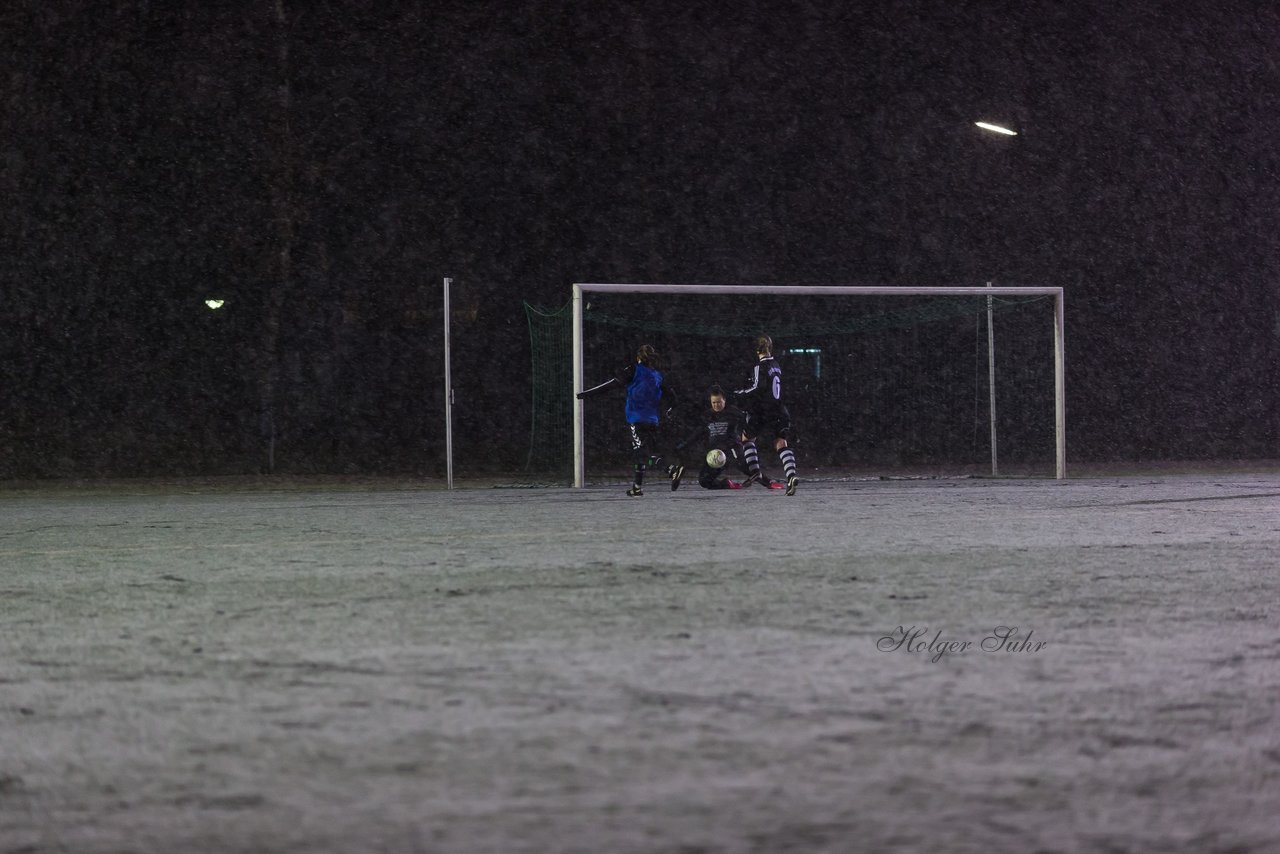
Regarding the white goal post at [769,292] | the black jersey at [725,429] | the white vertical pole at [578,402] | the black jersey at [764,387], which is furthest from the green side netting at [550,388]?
the black jersey at [764,387]

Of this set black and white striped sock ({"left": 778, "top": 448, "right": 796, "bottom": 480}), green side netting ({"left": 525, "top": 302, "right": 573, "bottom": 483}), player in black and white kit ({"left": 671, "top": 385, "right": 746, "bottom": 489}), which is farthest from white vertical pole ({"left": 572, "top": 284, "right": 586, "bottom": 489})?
black and white striped sock ({"left": 778, "top": 448, "right": 796, "bottom": 480})

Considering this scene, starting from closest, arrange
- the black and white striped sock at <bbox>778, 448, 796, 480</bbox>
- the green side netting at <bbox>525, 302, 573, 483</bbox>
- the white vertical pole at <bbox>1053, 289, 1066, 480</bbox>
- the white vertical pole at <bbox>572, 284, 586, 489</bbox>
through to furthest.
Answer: the black and white striped sock at <bbox>778, 448, 796, 480</bbox>, the white vertical pole at <bbox>572, 284, 586, 489</bbox>, the white vertical pole at <bbox>1053, 289, 1066, 480</bbox>, the green side netting at <bbox>525, 302, 573, 483</bbox>

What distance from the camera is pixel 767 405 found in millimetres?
16531

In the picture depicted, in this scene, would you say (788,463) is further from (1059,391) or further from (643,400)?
(1059,391)

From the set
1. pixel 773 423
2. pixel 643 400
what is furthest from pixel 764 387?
pixel 643 400

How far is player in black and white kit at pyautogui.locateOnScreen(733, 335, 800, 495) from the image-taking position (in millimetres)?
16453

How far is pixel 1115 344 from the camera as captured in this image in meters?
28.6

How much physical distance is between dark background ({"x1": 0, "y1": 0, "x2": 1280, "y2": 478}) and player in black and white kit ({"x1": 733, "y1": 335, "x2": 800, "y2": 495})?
8694 mm

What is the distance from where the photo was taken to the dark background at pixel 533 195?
984 inches

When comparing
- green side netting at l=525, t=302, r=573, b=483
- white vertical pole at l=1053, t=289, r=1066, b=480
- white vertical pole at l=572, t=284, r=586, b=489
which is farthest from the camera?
green side netting at l=525, t=302, r=573, b=483

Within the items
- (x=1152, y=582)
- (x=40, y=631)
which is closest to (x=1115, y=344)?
(x=1152, y=582)

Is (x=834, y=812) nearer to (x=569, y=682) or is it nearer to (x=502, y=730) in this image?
(x=502, y=730)

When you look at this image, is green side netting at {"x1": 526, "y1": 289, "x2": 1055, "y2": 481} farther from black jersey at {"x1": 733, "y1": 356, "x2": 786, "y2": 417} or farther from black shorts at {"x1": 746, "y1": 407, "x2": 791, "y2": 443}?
black jersey at {"x1": 733, "y1": 356, "x2": 786, "y2": 417}

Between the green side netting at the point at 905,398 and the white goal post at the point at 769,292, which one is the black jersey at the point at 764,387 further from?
the green side netting at the point at 905,398
